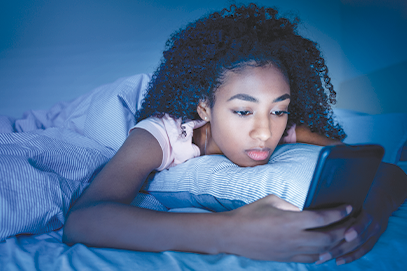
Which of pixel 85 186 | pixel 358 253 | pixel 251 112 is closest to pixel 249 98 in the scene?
pixel 251 112

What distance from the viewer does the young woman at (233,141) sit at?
43 centimetres

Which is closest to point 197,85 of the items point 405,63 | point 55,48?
point 405,63

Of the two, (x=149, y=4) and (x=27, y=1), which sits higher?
(x=149, y=4)

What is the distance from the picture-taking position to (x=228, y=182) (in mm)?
649

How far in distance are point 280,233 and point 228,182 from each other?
0.25 metres

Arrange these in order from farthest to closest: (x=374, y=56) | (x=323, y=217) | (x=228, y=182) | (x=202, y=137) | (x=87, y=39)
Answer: (x=87, y=39) → (x=374, y=56) → (x=202, y=137) → (x=228, y=182) → (x=323, y=217)

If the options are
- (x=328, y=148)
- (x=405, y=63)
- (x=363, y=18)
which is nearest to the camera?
(x=328, y=148)

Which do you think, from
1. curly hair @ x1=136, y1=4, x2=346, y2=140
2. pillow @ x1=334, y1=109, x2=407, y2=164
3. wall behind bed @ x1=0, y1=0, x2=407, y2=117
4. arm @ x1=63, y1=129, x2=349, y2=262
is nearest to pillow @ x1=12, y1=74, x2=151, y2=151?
curly hair @ x1=136, y1=4, x2=346, y2=140

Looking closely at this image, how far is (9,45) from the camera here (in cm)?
206

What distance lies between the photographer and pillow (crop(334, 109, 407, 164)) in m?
1.14

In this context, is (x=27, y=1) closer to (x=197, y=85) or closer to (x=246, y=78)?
(x=197, y=85)

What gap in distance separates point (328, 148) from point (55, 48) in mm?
2583

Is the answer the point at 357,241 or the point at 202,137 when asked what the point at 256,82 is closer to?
the point at 202,137

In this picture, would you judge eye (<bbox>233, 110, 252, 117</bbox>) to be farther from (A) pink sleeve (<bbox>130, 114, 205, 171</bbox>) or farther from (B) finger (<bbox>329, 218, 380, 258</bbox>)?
(B) finger (<bbox>329, 218, 380, 258</bbox>)
